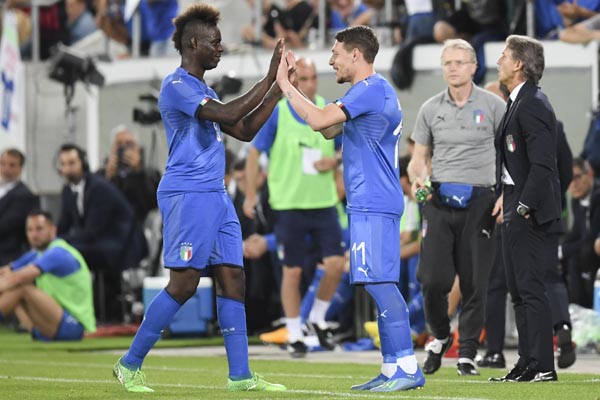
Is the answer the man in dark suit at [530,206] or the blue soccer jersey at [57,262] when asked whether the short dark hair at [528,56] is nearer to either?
the man in dark suit at [530,206]

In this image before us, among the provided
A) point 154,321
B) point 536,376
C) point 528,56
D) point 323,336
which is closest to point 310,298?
→ point 323,336

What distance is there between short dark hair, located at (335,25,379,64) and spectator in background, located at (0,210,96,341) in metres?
7.02

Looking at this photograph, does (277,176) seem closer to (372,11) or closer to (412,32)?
(412,32)

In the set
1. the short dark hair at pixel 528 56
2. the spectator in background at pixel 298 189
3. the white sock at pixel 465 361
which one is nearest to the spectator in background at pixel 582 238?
the spectator in background at pixel 298 189

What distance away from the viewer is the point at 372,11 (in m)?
16.4

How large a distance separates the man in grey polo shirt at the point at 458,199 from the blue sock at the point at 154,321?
226 centimetres

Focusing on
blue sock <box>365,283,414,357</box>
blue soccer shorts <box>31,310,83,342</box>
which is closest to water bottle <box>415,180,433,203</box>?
blue sock <box>365,283,414,357</box>

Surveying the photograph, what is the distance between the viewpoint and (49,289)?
14.9m

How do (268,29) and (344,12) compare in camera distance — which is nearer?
(344,12)

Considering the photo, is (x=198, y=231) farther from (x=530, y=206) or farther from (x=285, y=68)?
(x=530, y=206)

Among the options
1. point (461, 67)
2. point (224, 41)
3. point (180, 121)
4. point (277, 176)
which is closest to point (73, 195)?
point (224, 41)

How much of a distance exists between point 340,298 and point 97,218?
3.55 m

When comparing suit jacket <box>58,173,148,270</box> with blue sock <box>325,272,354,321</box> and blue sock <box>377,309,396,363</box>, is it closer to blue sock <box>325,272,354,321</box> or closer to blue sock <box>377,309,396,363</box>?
blue sock <box>325,272,354,321</box>

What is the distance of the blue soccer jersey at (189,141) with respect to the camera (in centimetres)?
819
